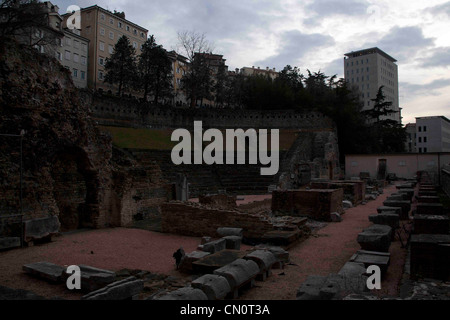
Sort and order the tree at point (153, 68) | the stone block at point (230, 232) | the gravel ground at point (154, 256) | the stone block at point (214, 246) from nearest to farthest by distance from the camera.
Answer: the gravel ground at point (154, 256), the stone block at point (214, 246), the stone block at point (230, 232), the tree at point (153, 68)

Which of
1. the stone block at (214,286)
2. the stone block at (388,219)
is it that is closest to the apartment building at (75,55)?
the stone block at (388,219)

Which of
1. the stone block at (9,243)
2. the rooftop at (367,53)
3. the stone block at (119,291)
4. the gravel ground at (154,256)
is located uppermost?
the rooftop at (367,53)

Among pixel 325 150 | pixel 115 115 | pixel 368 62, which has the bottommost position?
pixel 325 150

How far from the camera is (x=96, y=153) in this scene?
45.1ft

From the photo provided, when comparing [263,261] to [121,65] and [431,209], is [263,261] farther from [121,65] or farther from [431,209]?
[121,65]

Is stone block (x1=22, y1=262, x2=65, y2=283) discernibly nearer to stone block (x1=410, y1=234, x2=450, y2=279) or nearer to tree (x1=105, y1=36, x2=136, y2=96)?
stone block (x1=410, y1=234, x2=450, y2=279)

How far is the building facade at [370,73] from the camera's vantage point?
308 ft

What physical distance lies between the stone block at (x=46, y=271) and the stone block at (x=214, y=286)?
10.4ft

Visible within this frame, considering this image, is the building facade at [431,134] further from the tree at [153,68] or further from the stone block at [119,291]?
the stone block at [119,291]

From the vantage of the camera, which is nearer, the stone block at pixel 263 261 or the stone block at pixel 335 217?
the stone block at pixel 263 261
